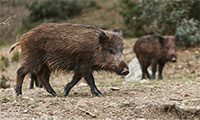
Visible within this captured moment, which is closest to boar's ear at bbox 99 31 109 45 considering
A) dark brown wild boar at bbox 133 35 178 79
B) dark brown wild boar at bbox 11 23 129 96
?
dark brown wild boar at bbox 11 23 129 96

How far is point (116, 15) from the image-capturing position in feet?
79.2

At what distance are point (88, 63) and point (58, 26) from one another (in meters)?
1.10

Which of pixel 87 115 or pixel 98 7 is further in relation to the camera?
pixel 98 7

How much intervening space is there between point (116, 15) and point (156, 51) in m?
11.3

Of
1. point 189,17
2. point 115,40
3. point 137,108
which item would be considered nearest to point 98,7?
point 189,17

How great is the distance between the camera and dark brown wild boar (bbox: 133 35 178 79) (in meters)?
13.0

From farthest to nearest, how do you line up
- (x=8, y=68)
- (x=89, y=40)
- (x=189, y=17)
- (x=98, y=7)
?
(x=98, y=7), (x=189, y=17), (x=8, y=68), (x=89, y=40)

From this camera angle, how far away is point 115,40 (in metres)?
8.13

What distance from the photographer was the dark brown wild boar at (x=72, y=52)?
785 centimetres

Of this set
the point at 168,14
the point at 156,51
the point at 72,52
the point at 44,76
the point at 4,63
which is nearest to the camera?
the point at 72,52

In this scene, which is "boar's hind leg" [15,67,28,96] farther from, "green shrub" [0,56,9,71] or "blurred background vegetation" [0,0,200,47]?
"green shrub" [0,56,9,71]

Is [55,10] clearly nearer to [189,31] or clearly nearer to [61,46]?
[189,31]

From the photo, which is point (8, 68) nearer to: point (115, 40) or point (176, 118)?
point (115, 40)

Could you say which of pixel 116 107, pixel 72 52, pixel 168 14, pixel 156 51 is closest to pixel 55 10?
pixel 168 14
